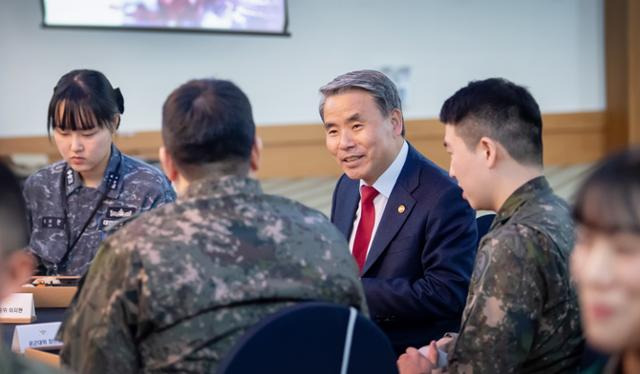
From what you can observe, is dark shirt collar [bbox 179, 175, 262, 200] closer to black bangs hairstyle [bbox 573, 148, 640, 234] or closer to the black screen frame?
black bangs hairstyle [bbox 573, 148, 640, 234]

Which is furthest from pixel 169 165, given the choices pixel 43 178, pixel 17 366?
pixel 43 178

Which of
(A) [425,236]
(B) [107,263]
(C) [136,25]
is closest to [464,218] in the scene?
(A) [425,236]

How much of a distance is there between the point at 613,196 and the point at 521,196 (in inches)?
34.5

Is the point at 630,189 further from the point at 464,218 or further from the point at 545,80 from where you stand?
the point at 545,80

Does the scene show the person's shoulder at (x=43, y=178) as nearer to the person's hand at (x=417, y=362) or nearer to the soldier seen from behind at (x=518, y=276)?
the person's hand at (x=417, y=362)

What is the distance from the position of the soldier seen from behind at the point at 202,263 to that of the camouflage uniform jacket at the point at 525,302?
31 cm

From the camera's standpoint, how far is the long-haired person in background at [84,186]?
9.81 ft

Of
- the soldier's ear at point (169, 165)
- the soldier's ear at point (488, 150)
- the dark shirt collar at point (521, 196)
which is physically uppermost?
the soldier's ear at point (169, 165)

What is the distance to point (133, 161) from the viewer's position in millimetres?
3162

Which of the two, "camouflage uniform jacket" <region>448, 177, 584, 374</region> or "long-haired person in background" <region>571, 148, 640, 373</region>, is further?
"camouflage uniform jacket" <region>448, 177, 584, 374</region>

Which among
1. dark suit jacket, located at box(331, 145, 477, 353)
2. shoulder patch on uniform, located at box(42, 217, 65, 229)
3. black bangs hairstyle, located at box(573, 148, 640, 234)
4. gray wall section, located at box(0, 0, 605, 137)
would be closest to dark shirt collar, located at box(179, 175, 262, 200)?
black bangs hairstyle, located at box(573, 148, 640, 234)

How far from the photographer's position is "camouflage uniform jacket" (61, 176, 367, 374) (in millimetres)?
1780

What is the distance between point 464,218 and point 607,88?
A: 4.90 m

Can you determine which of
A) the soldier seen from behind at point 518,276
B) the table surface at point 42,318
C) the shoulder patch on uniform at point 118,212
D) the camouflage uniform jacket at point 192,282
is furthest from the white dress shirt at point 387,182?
the camouflage uniform jacket at point 192,282
